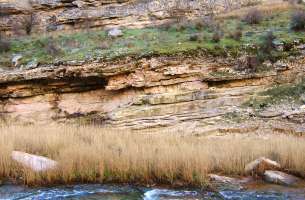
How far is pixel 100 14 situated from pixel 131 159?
18.4m

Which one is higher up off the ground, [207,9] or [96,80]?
[207,9]

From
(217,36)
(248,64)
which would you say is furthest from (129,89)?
(248,64)

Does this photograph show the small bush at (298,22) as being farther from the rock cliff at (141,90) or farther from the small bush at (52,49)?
the small bush at (52,49)

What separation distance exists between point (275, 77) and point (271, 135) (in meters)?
3.86

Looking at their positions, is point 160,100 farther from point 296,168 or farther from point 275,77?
point 296,168

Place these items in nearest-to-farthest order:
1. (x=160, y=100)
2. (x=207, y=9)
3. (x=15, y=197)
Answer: (x=15, y=197) < (x=160, y=100) < (x=207, y=9)

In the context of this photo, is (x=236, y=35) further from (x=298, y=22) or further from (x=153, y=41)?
(x=153, y=41)

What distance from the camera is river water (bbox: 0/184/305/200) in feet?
23.5

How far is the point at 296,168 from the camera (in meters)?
→ 8.71

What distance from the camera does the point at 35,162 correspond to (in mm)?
8133

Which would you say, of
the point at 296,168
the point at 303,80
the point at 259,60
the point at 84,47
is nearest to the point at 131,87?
the point at 84,47

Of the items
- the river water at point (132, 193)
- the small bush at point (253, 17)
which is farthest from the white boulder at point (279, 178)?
the small bush at point (253, 17)

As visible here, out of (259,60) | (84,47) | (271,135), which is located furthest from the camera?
(84,47)

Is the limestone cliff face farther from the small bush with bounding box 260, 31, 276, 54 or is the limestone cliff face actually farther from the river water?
the river water
